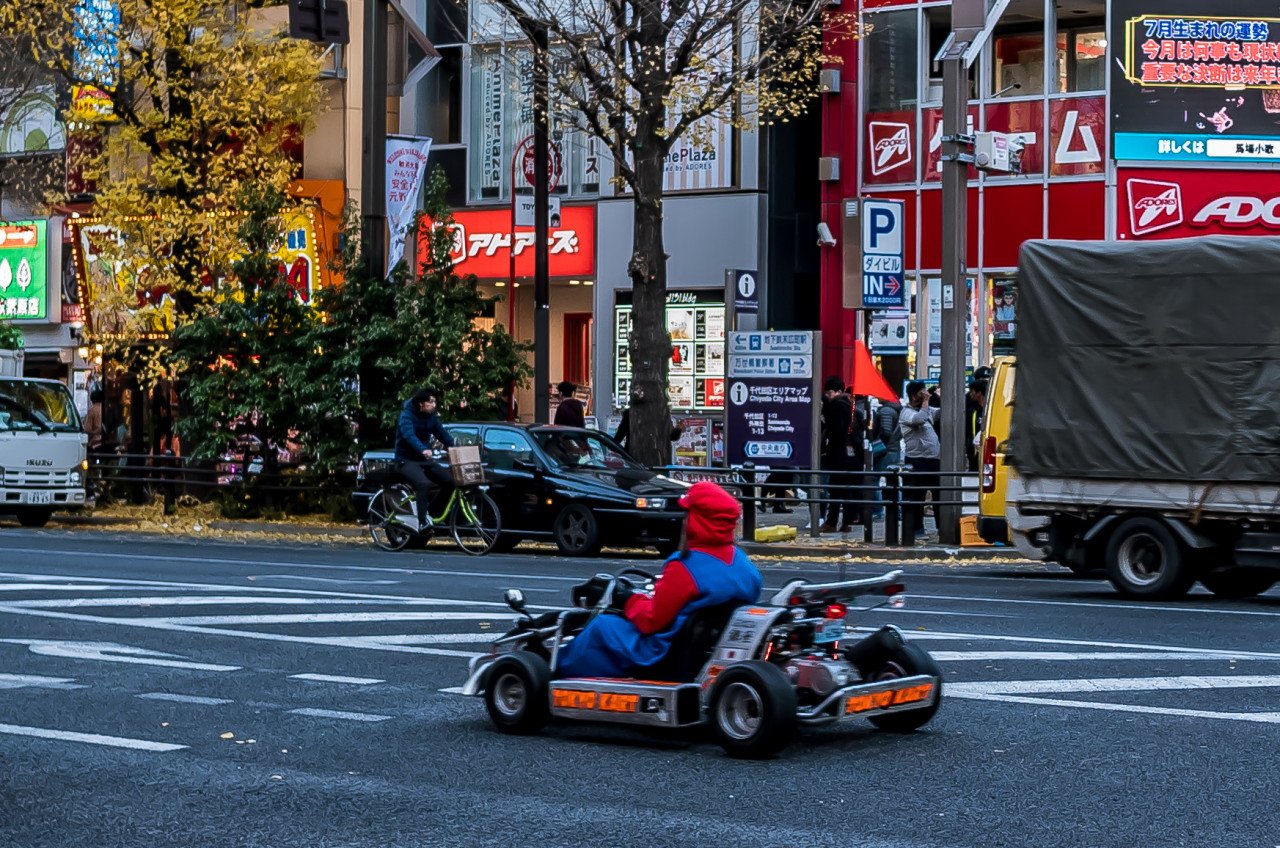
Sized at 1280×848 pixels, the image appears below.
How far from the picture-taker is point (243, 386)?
29656 mm

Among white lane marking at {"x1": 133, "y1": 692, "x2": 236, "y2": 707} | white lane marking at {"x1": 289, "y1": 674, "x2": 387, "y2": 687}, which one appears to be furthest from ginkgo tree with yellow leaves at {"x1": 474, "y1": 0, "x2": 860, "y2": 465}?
white lane marking at {"x1": 133, "y1": 692, "x2": 236, "y2": 707}

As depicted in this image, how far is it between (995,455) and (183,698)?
12093mm

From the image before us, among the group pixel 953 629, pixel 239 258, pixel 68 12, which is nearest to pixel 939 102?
pixel 239 258

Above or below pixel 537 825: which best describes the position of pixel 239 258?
above

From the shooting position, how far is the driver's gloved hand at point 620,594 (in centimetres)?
976

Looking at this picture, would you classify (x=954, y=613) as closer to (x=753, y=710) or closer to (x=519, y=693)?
(x=519, y=693)

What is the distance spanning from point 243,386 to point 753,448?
8.21 meters

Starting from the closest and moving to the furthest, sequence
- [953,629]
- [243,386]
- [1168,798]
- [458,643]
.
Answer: [1168,798] < [458,643] < [953,629] < [243,386]

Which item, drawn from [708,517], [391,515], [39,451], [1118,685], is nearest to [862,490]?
[391,515]

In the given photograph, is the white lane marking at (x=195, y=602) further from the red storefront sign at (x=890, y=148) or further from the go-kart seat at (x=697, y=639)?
the red storefront sign at (x=890, y=148)

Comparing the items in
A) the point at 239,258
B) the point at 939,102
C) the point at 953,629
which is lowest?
the point at 953,629

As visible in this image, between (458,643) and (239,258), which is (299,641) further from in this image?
(239,258)

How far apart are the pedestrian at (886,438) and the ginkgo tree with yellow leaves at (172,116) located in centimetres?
985

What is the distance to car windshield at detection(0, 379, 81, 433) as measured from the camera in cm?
2955
